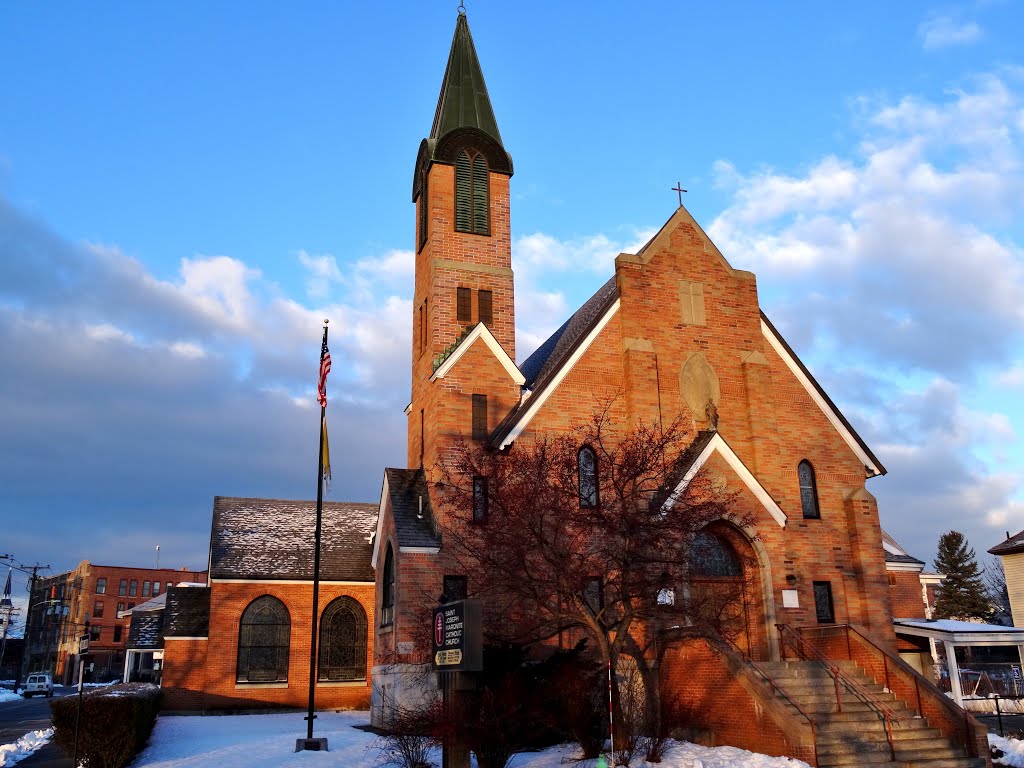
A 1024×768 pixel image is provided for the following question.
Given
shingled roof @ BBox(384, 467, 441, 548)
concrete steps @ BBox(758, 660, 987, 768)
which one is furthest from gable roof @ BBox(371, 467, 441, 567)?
concrete steps @ BBox(758, 660, 987, 768)

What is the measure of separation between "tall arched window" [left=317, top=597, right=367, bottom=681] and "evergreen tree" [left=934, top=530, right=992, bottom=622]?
54.2m

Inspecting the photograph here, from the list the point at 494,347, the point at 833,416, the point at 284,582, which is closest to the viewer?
the point at 494,347

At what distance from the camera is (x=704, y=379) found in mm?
27203

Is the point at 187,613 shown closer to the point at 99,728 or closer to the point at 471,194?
the point at 99,728

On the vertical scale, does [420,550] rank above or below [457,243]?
below

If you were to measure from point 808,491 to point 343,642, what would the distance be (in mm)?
20810

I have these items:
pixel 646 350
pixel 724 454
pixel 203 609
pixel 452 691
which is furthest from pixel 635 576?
pixel 203 609

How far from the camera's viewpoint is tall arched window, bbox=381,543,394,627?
1048 inches

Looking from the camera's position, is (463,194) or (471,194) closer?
(463,194)

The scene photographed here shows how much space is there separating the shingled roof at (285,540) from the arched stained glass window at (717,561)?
59.9ft

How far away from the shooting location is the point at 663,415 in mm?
26234

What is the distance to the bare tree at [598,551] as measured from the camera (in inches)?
698

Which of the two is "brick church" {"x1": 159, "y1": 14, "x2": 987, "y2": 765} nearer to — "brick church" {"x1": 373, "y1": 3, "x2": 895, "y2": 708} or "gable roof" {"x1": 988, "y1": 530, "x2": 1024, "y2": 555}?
"brick church" {"x1": 373, "y1": 3, "x2": 895, "y2": 708}

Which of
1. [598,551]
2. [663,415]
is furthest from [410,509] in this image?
[598,551]
